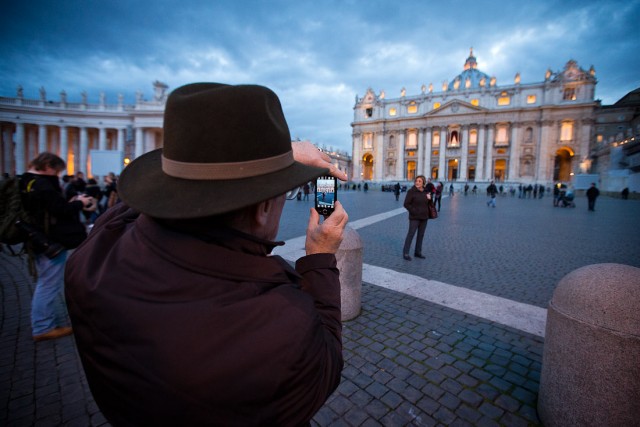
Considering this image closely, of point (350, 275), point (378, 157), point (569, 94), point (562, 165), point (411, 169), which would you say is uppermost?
point (569, 94)

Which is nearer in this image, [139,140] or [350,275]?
[350,275]

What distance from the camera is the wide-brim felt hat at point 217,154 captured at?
90 centimetres

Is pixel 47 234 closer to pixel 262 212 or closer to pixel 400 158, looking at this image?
pixel 262 212

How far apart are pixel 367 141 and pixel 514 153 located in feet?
93.3

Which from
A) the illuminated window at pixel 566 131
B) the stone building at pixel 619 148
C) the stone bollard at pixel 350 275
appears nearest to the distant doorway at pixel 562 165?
the illuminated window at pixel 566 131

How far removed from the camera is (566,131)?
172ft

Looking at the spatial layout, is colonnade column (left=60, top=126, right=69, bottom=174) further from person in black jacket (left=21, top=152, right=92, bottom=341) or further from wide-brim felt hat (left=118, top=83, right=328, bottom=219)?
wide-brim felt hat (left=118, top=83, right=328, bottom=219)

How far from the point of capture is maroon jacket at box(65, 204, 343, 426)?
2.46ft

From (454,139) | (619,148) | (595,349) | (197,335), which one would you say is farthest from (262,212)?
(454,139)

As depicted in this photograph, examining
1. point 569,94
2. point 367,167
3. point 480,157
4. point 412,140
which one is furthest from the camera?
point 367,167

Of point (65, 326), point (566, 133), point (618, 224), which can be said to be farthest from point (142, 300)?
point (566, 133)

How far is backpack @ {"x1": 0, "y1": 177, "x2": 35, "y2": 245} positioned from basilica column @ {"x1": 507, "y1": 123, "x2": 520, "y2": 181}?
211 feet

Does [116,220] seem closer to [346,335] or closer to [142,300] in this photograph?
[142,300]

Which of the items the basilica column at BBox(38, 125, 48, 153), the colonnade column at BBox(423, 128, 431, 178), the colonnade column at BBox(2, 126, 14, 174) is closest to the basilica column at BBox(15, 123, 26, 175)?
the basilica column at BBox(38, 125, 48, 153)
